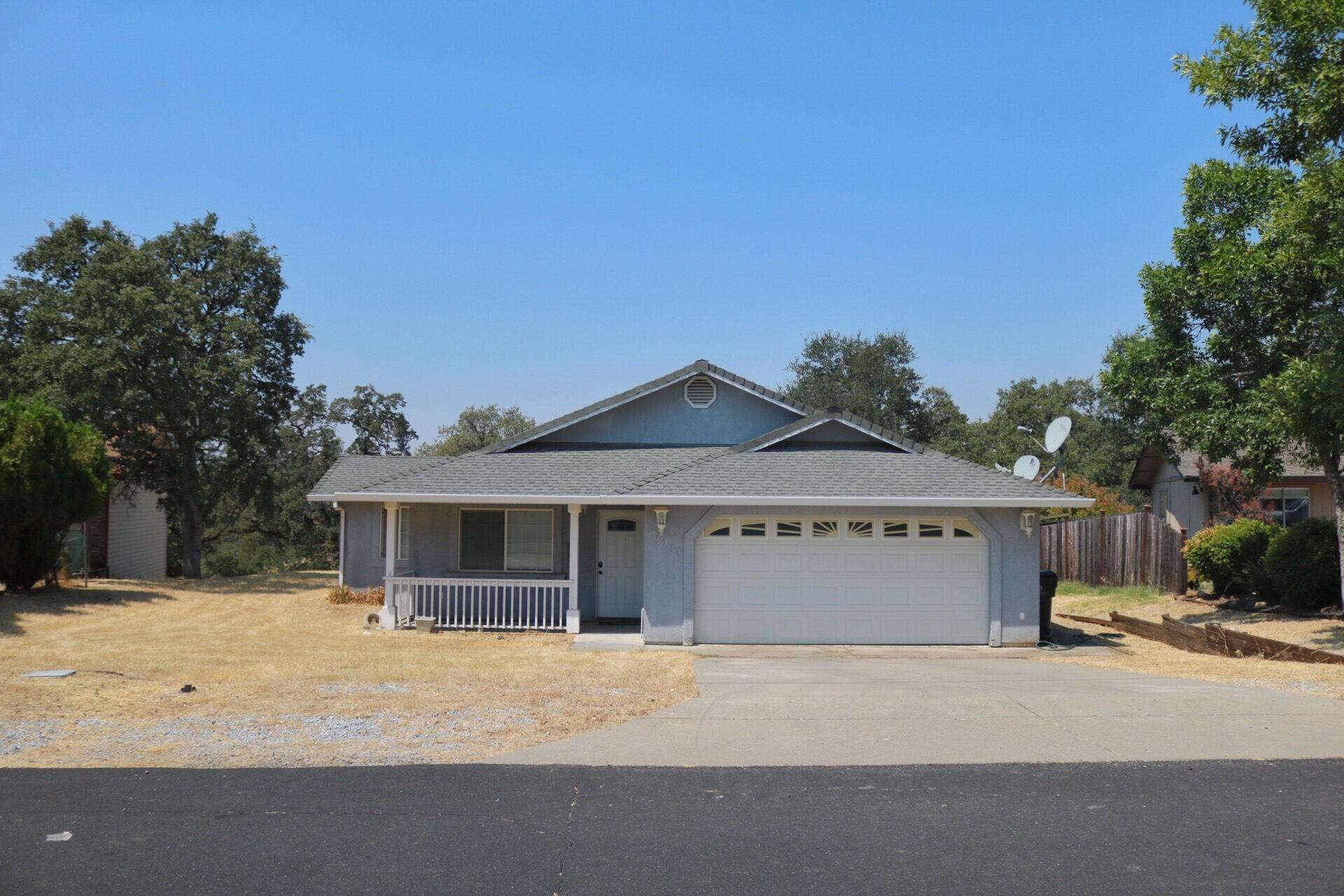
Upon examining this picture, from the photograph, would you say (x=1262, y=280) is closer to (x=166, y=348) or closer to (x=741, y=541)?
(x=741, y=541)

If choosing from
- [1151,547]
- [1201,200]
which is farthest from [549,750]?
[1151,547]

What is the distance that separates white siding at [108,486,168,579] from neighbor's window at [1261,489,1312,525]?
30.3 metres

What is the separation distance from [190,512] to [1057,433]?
21.9 m

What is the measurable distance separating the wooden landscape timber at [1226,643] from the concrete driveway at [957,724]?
3.58 meters

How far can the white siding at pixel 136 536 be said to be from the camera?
30203mm

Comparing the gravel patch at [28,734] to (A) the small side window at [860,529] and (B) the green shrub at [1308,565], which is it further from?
(B) the green shrub at [1308,565]

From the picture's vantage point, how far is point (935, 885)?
5.50 metres

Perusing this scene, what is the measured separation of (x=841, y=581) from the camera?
16.4 meters

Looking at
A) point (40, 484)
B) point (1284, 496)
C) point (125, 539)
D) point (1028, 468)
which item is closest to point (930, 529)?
point (1028, 468)

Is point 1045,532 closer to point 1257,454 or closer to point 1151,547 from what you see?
point 1151,547

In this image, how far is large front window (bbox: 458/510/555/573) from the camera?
1914cm

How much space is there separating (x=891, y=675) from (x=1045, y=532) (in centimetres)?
2060

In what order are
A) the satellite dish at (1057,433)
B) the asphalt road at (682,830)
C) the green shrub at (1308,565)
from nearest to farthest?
1. the asphalt road at (682,830)
2. the green shrub at (1308,565)
3. the satellite dish at (1057,433)

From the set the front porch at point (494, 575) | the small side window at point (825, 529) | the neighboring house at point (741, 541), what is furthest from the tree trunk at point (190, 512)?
the small side window at point (825, 529)
